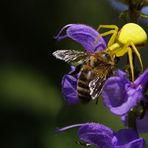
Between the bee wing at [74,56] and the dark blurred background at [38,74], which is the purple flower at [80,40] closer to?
the bee wing at [74,56]

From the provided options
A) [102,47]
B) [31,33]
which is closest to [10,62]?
[31,33]

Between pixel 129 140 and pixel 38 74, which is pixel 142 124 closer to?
pixel 129 140

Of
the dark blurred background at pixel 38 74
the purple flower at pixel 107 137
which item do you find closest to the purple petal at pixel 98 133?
the purple flower at pixel 107 137

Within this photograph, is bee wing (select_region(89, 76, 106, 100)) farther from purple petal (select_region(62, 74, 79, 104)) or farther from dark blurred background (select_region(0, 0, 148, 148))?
dark blurred background (select_region(0, 0, 148, 148))

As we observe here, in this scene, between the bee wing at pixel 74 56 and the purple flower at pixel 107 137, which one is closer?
the purple flower at pixel 107 137

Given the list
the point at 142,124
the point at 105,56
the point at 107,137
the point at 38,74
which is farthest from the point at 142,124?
the point at 38,74

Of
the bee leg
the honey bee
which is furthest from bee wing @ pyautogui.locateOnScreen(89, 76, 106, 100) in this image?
the bee leg

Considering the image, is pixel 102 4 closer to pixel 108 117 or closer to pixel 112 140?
pixel 108 117
